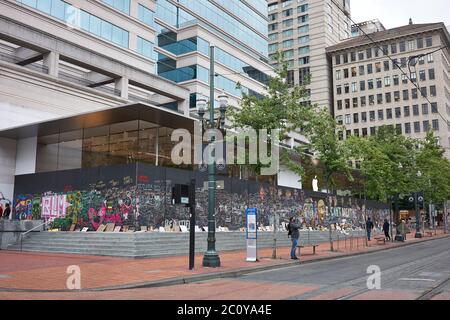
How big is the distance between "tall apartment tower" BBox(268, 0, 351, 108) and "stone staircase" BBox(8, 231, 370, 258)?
85.7 metres

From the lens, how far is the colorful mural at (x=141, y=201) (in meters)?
24.4

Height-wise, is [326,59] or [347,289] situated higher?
[326,59]

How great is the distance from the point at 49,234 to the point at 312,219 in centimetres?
2239

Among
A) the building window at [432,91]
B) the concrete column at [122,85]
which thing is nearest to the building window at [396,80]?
the building window at [432,91]

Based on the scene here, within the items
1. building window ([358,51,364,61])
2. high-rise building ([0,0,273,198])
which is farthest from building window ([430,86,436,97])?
high-rise building ([0,0,273,198])

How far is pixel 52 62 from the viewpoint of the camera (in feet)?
116

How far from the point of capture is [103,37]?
146 feet

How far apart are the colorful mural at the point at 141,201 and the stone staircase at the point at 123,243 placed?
6.02ft

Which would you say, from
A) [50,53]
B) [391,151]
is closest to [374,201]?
[391,151]

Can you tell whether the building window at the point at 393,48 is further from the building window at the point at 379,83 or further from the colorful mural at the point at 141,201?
the colorful mural at the point at 141,201

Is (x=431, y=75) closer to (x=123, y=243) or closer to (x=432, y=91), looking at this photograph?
(x=432, y=91)

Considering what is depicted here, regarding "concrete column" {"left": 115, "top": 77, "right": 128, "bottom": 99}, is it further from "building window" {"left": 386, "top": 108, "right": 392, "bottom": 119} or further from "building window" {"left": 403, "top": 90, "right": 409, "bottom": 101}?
"building window" {"left": 403, "top": 90, "right": 409, "bottom": 101}

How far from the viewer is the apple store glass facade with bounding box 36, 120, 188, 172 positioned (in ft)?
97.1
